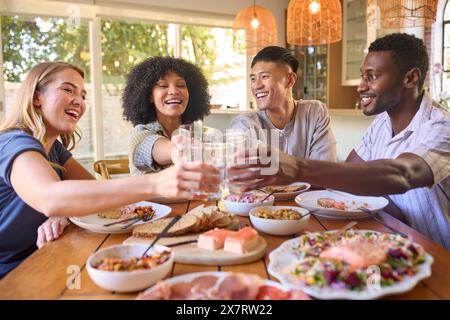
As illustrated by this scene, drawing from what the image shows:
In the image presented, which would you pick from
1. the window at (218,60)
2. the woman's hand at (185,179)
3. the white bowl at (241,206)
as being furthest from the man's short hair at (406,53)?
the window at (218,60)

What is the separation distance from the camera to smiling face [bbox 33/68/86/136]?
1.57m

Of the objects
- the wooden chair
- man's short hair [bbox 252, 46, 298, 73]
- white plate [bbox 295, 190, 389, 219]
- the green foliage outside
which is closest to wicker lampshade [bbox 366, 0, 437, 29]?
man's short hair [bbox 252, 46, 298, 73]

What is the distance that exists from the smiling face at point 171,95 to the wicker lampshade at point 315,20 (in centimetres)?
211

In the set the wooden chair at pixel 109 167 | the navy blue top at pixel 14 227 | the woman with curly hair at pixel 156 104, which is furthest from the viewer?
the wooden chair at pixel 109 167

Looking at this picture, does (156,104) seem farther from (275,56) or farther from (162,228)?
(162,228)

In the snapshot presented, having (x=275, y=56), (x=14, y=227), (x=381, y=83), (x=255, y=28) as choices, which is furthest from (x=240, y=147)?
(x=255, y=28)

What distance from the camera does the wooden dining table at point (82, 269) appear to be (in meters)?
0.92

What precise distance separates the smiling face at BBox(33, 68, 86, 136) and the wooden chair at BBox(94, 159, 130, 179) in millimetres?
799

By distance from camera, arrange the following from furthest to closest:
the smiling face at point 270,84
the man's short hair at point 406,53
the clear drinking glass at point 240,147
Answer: the smiling face at point 270,84
the man's short hair at point 406,53
the clear drinking glass at point 240,147

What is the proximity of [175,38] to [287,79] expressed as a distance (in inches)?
145

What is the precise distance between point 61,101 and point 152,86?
0.85 metres

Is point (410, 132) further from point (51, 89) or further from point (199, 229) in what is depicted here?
point (51, 89)

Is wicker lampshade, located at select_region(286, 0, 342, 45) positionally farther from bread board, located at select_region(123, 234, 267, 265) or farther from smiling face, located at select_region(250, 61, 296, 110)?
bread board, located at select_region(123, 234, 267, 265)

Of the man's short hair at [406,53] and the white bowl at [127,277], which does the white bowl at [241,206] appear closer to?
the white bowl at [127,277]
